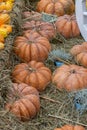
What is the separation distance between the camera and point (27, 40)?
630 centimetres

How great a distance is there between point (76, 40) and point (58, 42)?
0.93 feet

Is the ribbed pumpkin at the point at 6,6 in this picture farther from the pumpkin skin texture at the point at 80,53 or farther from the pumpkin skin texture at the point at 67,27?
the pumpkin skin texture at the point at 80,53

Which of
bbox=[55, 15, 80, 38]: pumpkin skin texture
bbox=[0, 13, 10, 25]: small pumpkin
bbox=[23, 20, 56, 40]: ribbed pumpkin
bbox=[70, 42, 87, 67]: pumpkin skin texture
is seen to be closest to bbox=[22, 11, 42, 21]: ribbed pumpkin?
bbox=[23, 20, 56, 40]: ribbed pumpkin

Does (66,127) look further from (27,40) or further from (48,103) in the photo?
(27,40)

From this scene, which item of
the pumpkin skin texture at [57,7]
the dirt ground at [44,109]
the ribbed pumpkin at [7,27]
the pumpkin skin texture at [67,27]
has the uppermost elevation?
the pumpkin skin texture at [57,7]

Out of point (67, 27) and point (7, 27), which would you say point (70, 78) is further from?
point (67, 27)

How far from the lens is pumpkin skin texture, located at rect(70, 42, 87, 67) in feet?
19.6

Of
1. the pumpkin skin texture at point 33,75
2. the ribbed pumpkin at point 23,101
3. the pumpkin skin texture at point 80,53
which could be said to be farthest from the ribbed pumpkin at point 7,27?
the ribbed pumpkin at point 23,101

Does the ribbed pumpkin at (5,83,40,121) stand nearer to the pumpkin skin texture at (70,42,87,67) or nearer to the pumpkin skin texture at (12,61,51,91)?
the pumpkin skin texture at (12,61,51,91)

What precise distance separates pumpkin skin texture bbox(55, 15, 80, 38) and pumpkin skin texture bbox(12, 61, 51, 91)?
4.47ft

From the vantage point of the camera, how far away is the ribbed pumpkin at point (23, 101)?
Result: 4.89 meters

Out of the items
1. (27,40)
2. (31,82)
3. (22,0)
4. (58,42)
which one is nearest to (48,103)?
(31,82)

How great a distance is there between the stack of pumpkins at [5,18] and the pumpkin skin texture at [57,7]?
2.61 ft

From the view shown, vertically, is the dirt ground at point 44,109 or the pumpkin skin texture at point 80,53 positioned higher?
the pumpkin skin texture at point 80,53
